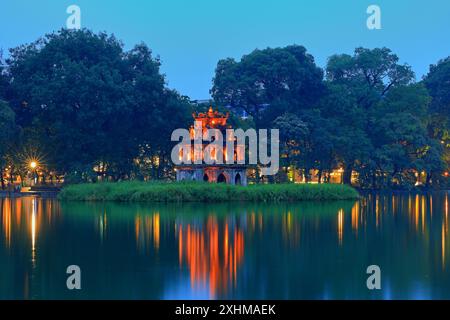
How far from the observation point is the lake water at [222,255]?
1609 centimetres

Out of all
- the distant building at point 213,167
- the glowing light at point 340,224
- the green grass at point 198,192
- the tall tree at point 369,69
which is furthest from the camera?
the tall tree at point 369,69

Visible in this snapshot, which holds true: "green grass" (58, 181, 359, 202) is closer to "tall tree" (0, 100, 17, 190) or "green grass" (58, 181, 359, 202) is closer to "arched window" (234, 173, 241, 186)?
"arched window" (234, 173, 241, 186)

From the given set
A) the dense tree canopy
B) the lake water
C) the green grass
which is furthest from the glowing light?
the dense tree canopy

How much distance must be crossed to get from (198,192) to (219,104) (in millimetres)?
30214

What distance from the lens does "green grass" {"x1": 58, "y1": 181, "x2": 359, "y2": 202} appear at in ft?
158

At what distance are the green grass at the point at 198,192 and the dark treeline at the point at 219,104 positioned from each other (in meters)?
12.1

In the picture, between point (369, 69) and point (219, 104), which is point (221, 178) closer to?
point (219, 104)

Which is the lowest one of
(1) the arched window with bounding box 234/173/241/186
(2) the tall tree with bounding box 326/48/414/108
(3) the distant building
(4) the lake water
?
(4) the lake water

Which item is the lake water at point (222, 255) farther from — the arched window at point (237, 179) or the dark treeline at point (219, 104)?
the dark treeline at point (219, 104)

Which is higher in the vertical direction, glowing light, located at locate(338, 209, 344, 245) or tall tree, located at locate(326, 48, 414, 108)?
tall tree, located at locate(326, 48, 414, 108)

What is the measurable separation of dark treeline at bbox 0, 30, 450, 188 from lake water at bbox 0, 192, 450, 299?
28.8 meters

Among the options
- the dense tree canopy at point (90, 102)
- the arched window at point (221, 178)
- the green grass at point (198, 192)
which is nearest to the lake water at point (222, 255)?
the green grass at point (198, 192)

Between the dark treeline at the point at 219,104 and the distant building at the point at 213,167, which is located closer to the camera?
the distant building at the point at 213,167
